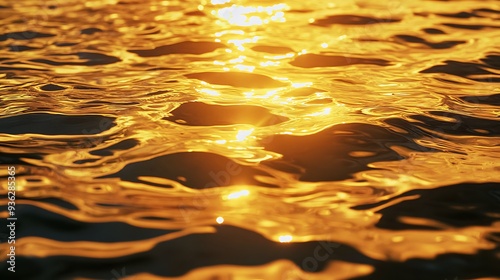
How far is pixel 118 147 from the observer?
2.68m

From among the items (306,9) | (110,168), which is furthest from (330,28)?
(110,168)

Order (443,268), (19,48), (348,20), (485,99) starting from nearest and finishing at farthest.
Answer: (443,268)
(485,99)
(19,48)
(348,20)

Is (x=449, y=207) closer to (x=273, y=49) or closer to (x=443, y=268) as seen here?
(x=443, y=268)

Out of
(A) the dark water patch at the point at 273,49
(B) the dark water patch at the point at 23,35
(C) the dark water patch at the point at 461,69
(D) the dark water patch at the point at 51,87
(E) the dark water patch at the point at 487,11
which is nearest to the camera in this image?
(D) the dark water patch at the point at 51,87

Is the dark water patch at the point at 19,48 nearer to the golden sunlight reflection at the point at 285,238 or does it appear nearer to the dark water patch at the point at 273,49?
the dark water patch at the point at 273,49

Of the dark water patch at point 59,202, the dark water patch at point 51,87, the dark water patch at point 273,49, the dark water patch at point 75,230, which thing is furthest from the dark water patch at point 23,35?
the dark water patch at point 75,230

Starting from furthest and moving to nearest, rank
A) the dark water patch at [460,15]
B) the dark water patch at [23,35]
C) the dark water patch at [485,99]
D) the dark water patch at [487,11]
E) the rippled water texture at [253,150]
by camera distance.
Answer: the dark water patch at [487,11] → the dark water patch at [460,15] → the dark water patch at [23,35] → the dark water patch at [485,99] → the rippled water texture at [253,150]

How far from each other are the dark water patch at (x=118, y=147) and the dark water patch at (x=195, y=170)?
0.15 meters

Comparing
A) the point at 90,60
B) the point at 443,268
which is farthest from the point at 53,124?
the point at 443,268

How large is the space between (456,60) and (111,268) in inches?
103

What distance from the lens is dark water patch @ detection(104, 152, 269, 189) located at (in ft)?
7.91

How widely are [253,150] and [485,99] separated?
48.5 inches

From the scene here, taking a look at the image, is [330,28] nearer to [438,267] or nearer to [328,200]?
[328,200]

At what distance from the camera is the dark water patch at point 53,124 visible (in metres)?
2.87
